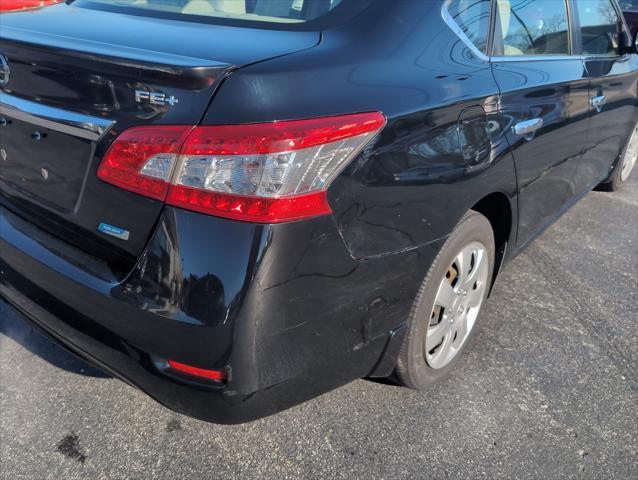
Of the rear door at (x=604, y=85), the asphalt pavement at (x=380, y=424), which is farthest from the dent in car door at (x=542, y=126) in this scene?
the asphalt pavement at (x=380, y=424)

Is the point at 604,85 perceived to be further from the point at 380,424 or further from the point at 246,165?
the point at 246,165

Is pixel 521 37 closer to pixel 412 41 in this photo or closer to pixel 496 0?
pixel 496 0

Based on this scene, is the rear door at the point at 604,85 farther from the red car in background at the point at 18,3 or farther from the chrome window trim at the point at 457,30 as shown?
the red car in background at the point at 18,3

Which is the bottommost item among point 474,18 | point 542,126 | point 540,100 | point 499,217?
point 499,217

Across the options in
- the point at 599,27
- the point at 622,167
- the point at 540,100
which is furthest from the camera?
the point at 622,167

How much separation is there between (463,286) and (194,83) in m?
1.38

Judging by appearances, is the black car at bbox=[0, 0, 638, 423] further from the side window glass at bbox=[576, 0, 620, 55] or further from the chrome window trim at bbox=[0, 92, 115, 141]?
the side window glass at bbox=[576, 0, 620, 55]

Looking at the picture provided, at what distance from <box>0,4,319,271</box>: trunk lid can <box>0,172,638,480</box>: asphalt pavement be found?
30.5 inches

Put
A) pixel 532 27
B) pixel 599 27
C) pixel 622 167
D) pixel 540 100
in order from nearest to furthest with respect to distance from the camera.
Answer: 1. pixel 540 100
2. pixel 532 27
3. pixel 599 27
4. pixel 622 167

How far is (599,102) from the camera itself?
131 inches

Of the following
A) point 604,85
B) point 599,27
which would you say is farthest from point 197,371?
point 599,27

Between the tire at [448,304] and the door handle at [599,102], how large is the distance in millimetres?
1220

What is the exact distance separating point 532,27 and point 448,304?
1.37 metres

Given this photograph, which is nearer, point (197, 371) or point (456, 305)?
point (197, 371)
